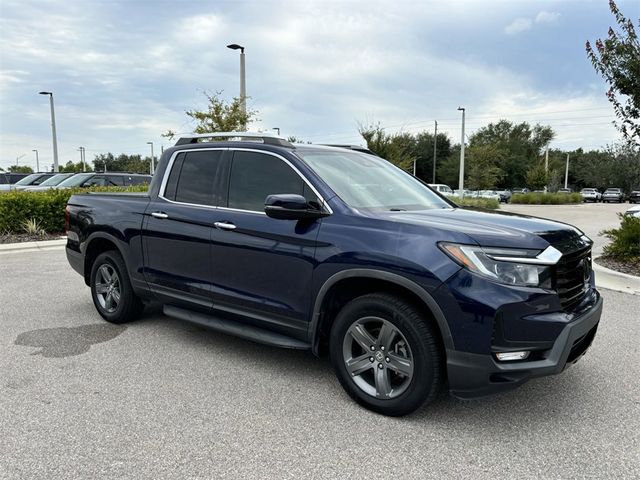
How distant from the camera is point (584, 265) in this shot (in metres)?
3.48

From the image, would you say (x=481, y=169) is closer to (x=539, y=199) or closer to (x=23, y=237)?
(x=539, y=199)

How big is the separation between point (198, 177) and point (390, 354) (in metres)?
2.34

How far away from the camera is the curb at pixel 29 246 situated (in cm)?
1066

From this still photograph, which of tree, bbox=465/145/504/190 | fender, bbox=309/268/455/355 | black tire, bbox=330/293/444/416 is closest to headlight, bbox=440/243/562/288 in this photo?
fender, bbox=309/268/455/355

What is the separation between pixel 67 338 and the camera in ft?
16.0

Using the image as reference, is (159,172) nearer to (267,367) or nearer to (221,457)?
(267,367)

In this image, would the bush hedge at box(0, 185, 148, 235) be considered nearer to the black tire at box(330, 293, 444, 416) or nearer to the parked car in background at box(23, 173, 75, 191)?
the parked car in background at box(23, 173, 75, 191)

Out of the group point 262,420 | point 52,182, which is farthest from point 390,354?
point 52,182

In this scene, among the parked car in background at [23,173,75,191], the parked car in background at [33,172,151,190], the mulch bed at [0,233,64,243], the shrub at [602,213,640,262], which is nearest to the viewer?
the shrub at [602,213,640,262]

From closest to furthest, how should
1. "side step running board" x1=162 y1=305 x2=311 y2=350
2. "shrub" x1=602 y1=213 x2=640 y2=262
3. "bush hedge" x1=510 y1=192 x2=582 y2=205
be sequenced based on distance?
"side step running board" x1=162 y1=305 x2=311 y2=350 < "shrub" x1=602 y1=213 x2=640 y2=262 < "bush hedge" x1=510 y1=192 x2=582 y2=205

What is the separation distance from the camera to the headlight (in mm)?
2922

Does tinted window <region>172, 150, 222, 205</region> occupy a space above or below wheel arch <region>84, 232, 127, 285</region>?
above

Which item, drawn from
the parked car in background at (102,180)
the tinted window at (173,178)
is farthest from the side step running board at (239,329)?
the parked car in background at (102,180)

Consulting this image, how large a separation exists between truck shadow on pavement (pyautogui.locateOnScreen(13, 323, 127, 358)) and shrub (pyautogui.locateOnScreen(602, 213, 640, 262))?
806 cm
